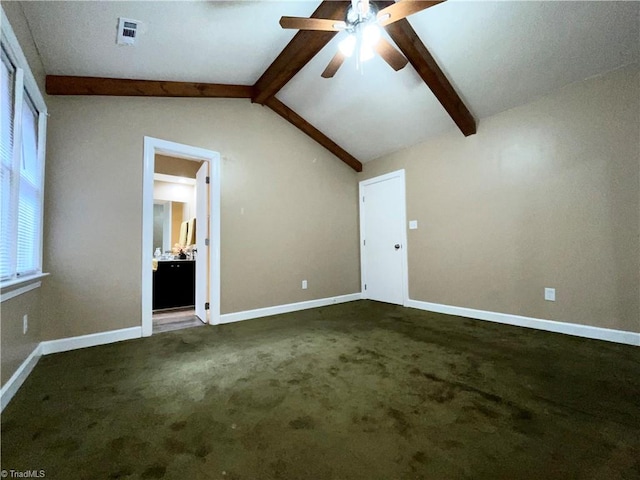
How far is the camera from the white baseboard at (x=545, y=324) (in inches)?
94.9

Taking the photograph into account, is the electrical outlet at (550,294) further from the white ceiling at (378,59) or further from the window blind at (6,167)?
the window blind at (6,167)

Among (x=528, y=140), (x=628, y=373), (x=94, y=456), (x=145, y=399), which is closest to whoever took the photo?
(x=94, y=456)

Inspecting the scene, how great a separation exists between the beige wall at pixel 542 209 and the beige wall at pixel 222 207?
4.81 feet

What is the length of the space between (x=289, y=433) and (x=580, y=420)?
58.0 inches

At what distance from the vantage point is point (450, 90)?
3.01m

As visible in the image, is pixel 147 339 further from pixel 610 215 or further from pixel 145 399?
pixel 610 215

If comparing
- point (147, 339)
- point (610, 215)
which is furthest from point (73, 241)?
point (610, 215)

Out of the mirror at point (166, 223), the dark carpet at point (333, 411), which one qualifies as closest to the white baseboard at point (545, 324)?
the dark carpet at point (333, 411)

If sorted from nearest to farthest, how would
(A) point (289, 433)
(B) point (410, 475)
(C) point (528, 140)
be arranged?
(B) point (410, 475)
(A) point (289, 433)
(C) point (528, 140)

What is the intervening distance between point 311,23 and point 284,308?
10.4ft

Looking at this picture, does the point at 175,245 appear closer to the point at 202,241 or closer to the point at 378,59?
the point at 202,241

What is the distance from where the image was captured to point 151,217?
9.39 feet

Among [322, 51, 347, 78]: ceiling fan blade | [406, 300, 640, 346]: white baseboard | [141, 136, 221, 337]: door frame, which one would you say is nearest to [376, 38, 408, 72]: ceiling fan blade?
[322, 51, 347, 78]: ceiling fan blade

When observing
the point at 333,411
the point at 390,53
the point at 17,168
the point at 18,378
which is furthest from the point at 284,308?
the point at 390,53
